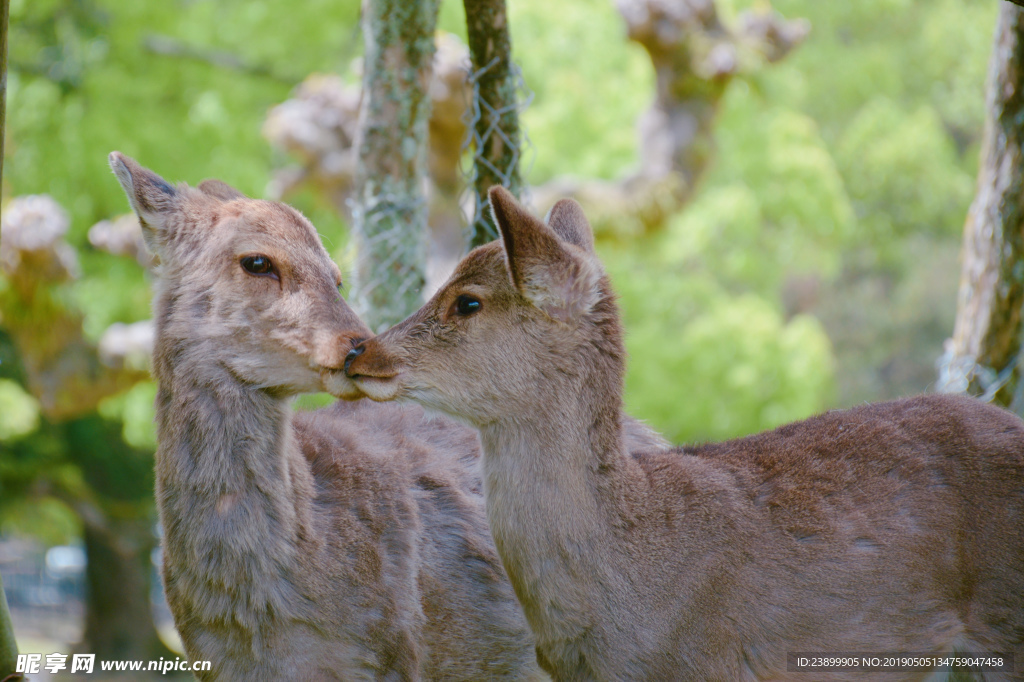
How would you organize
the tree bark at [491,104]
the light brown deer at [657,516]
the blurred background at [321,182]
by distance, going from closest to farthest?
the light brown deer at [657,516], the tree bark at [491,104], the blurred background at [321,182]

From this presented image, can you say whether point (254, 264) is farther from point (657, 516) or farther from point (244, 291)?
point (657, 516)

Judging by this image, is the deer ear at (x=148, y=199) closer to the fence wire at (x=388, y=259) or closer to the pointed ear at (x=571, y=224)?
the pointed ear at (x=571, y=224)

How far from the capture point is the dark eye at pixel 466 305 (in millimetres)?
3945

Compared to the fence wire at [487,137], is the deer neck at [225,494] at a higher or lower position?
lower

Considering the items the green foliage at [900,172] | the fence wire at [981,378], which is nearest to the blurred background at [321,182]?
the green foliage at [900,172]

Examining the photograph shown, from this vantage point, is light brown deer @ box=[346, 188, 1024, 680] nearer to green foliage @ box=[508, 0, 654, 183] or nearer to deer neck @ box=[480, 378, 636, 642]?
deer neck @ box=[480, 378, 636, 642]

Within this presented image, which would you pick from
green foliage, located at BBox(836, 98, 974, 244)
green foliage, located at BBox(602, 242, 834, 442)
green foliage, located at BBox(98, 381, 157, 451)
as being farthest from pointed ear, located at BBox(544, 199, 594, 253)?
green foliage, located at BBox(836, 98, 974, 244)

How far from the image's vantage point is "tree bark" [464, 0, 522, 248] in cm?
564

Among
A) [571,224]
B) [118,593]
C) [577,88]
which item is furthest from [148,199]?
[118,593]

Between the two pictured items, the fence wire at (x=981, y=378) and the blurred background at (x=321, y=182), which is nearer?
the fence wire at (x=981, y=378)

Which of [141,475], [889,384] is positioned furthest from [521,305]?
[889,384]

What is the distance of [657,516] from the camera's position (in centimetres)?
387

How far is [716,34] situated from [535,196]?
12.8 ft

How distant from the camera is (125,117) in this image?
1491 cm
